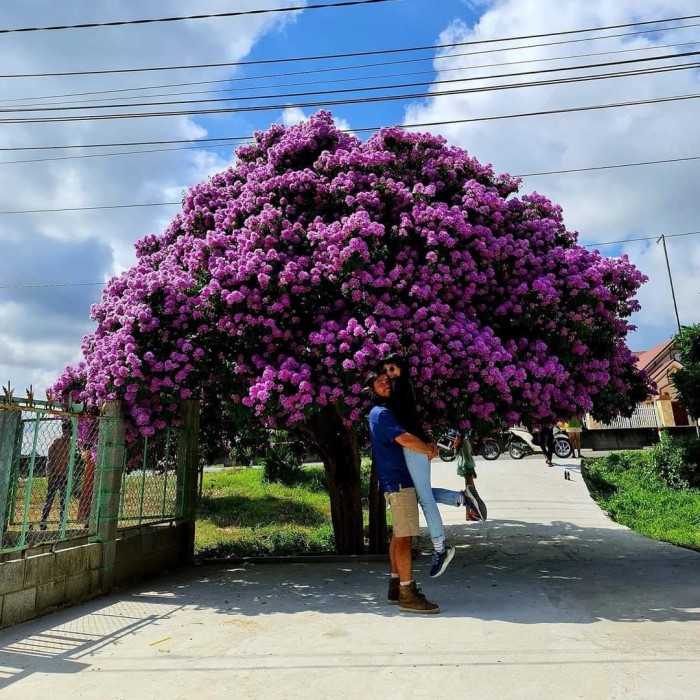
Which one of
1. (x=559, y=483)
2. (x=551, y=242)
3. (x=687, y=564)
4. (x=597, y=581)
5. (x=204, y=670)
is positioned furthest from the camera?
(x=559, y=483)

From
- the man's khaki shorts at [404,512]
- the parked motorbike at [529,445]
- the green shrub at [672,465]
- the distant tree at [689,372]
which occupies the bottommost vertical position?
the man's khaki shorts at [404,512]

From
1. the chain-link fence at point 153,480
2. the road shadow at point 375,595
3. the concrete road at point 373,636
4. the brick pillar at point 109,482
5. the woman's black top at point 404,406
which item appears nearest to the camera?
the concrete road at point 373,636

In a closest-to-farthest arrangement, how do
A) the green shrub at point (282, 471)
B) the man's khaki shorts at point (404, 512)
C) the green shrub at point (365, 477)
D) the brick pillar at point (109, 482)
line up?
the man's khaki shorts at point (404, 512) → the brick pillar at point (109, 482) → the green shrub at point (365, 477) → the green shrub at point (282, 471)

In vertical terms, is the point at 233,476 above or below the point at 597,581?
above

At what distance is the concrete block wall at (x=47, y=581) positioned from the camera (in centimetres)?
473

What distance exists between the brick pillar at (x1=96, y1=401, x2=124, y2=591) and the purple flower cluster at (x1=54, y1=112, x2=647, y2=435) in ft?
0.77

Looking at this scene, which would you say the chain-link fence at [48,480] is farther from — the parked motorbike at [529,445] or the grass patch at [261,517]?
the parked motorbike at [529,445]

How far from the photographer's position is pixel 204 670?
12.1ft

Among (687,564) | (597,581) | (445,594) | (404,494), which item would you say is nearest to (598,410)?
(687,564)

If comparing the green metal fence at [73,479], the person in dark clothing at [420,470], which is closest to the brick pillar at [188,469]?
the green metal fence at [73,479]

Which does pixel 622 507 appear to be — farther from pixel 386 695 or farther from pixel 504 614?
pixel 386 695

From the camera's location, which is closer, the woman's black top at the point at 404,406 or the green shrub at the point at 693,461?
the woman's black top at the point at 404,406

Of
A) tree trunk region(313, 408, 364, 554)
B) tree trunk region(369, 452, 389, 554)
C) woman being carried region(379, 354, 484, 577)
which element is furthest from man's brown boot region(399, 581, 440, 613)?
tree trunk region(369, 452, 389, 554)

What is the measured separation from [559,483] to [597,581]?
9.76m
